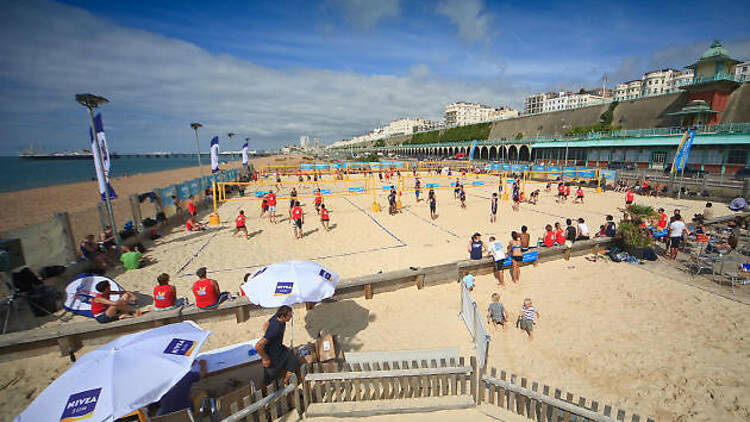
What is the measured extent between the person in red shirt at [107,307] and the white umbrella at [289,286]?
10.9ft

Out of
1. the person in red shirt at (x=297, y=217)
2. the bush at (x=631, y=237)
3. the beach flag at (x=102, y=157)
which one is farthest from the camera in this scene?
the person in red shirt at (x=297, y=217)

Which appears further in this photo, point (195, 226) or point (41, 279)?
point (195, 226)

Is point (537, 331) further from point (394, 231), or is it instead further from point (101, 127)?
point (101, 127)

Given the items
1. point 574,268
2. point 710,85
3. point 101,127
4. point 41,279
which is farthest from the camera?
point 710,85

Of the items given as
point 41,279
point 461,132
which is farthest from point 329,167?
point 461,132

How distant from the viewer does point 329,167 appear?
37.8 meters

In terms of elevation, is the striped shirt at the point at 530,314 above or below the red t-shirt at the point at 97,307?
below

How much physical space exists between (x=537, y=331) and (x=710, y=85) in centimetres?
5109

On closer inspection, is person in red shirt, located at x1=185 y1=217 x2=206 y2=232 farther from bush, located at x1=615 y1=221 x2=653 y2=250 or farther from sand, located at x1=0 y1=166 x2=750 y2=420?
bush, located at x1=615 y1=221 x2=653 y2=250

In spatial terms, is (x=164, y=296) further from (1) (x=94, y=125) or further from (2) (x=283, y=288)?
(1) (x=94, y=125)

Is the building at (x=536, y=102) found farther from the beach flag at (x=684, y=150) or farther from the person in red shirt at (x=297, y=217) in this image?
the person in red shirt at (x=297, y=217)

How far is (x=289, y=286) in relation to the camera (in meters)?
4.55

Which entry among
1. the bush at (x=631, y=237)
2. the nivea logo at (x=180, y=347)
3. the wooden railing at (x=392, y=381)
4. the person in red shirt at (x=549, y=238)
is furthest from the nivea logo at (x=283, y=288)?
the bush at (x=631, y=237)

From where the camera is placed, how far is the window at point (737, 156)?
26.5 metres
